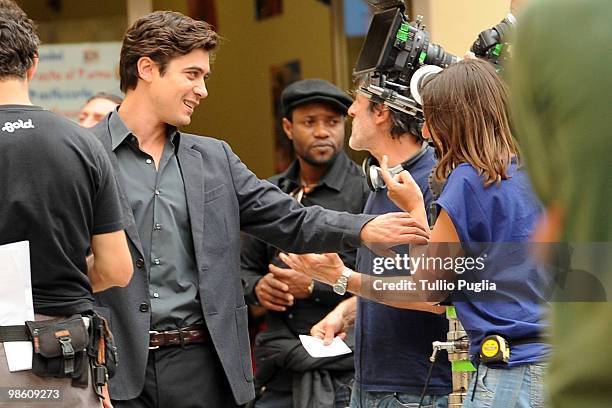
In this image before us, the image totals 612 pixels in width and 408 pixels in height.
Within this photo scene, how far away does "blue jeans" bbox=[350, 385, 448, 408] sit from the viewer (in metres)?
4.14

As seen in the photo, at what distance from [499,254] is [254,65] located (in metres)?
5.41

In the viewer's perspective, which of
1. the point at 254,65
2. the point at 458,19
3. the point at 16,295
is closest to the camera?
the point at 16,295

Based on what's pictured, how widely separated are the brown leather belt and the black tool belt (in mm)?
467

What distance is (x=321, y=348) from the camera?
4582 millimetres

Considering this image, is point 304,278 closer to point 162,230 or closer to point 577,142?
point 162,230

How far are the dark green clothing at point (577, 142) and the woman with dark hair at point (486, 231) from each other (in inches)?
75.1

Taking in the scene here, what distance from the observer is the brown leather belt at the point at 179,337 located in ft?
12.7

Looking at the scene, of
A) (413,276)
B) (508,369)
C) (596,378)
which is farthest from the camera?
(413,276)

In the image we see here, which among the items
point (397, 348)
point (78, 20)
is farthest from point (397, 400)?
point (78, 20)

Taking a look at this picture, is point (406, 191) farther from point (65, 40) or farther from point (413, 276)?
point (65, 40)

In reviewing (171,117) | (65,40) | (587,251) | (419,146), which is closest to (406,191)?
(419,146)

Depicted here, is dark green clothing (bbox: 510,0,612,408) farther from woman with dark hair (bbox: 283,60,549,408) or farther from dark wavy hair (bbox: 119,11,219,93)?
dark wavy hair (bbox: 119,11,219,93)

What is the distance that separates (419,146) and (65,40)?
367 centimetres

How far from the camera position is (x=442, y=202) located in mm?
3418
